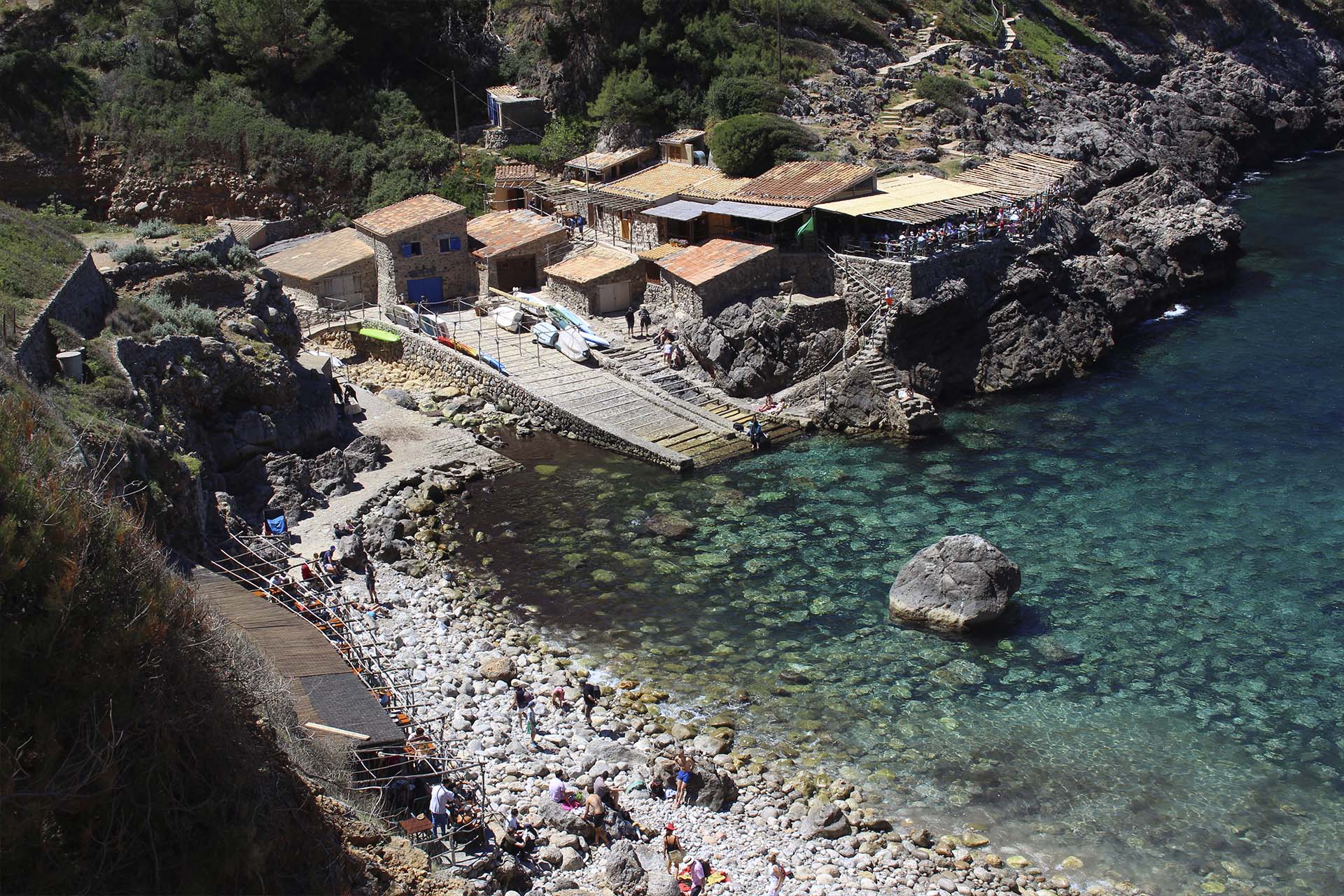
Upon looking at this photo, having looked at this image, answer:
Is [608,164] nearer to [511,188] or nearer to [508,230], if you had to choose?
[511,188]

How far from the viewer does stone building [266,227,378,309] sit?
5388 cm

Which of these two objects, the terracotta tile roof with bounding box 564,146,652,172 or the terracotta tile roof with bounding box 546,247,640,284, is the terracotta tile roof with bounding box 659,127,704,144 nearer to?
the terracotta tile roof with bounding box 564,146,652,172

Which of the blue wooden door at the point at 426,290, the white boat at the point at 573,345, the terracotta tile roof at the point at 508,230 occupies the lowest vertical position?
the white boat at the point at 573,345

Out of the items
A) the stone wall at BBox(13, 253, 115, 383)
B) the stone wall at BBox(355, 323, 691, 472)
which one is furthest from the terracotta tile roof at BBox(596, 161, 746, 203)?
the stone wall at BBox(13, 253, 115, 383)

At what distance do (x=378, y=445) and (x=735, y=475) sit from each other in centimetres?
1267

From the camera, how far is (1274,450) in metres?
39.0

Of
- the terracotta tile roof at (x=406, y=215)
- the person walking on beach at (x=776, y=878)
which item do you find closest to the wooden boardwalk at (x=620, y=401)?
Answer: the terracotta tile roof at (x=406, y=215)

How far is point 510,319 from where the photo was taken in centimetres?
5103

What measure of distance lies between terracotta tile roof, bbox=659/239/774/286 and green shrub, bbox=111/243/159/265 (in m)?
20.0

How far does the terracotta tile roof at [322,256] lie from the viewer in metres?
53.9

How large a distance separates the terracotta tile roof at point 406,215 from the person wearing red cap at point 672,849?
119 feet

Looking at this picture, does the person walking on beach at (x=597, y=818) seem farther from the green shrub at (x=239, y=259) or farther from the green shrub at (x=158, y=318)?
the green shrub at (x=239, y=259)

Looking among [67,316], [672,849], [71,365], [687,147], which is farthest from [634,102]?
[672,849]

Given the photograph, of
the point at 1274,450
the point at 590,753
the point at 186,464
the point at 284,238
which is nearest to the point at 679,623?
the point at 590,753
